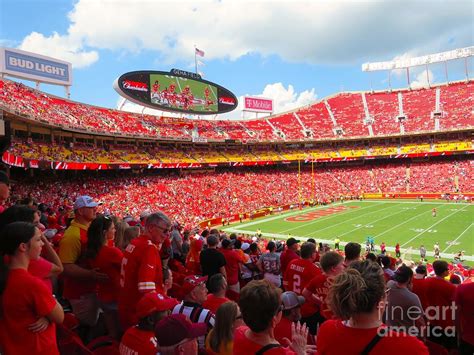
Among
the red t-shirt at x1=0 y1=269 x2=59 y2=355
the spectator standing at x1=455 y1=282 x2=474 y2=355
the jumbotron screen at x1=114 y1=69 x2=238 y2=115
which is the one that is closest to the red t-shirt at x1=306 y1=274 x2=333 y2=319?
the spectator standing at x1=455 y1=282 x2=474 y2=355

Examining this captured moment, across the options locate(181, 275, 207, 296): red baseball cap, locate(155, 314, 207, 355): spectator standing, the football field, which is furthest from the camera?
the football field

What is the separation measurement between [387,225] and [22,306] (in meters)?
32.3

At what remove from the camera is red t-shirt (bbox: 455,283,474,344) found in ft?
14.1

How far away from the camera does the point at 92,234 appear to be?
4598 mm

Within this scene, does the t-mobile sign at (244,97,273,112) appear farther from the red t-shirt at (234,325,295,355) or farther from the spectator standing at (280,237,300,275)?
the red t-shirt at (234,325,295,355)

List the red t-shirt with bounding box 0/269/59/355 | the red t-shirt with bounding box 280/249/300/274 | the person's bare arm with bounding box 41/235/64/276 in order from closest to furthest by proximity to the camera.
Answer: the red t-shirt with bounding box 0/269/59/355 → the person's bare arm with bounding box 41/235/64/276 → the red t-shirt with bounding box 280/249/300/274

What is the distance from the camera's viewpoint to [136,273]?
398 centimetres

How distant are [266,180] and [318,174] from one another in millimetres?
9802

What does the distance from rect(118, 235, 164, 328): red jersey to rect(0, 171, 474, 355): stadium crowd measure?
1cm

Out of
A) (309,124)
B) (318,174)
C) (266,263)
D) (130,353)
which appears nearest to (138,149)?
(318,174)

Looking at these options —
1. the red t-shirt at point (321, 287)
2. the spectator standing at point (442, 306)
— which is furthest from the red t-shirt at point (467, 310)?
the red t-shirt at point (321, 287)

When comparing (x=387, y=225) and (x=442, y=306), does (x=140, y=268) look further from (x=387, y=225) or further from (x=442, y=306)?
(x=387, y=225)

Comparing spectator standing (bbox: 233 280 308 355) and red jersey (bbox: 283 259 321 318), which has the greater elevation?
spectator standing (bbox: 233 280 308 355)

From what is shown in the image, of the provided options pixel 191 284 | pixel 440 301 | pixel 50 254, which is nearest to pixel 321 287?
pixel 191 284
